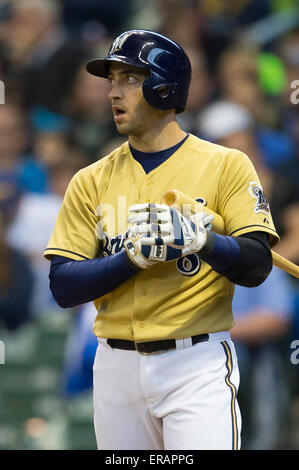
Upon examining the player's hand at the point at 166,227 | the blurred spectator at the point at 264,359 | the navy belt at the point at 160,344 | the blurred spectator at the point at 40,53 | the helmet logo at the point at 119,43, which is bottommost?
the blurred spectator at the point at 264,359

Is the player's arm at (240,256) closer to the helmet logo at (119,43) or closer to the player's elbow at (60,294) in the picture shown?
the player's elbow at (60,294)

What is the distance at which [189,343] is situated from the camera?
2.60 m

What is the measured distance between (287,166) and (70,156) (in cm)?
157

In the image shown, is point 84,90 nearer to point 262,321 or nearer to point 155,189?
point 262,321

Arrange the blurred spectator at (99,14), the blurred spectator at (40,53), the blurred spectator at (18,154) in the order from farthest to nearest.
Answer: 1. the blurred spectator at (99,14)
2. the blurred spectator at (40,53)
3. the blurred spectator at (18,154)

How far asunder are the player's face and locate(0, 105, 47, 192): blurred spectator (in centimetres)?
304

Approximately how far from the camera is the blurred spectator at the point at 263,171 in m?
5.31

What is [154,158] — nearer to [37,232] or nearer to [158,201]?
[158,201]

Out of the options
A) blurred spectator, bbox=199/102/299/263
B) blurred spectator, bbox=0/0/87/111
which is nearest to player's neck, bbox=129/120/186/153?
blurred spectator, bbox=199/102/299/263

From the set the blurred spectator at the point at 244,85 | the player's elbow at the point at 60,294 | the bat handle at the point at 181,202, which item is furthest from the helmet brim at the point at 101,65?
the blurred spectator at the point at 244,85

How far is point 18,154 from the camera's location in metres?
5.86

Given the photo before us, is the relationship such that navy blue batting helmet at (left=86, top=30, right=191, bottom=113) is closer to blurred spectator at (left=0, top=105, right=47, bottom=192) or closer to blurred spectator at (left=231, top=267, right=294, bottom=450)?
blurred spectator at (left=231, top=267, right=294, bottom=450)

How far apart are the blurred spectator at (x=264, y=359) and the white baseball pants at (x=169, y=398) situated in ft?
7.57
